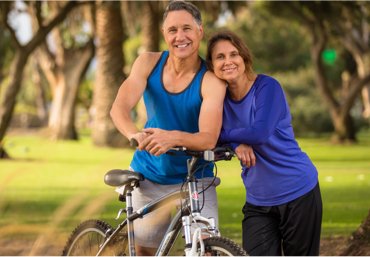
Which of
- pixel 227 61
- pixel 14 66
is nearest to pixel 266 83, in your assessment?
pixel 227 61

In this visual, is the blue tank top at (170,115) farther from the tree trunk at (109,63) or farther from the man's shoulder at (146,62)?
the tree trunk at (109,63)

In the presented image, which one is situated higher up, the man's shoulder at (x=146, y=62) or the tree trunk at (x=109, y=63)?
the tree trunk at (x=109, y=63)

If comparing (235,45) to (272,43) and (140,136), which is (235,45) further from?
(272,43)

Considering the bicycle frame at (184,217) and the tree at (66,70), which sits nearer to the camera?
the bicycle frame at (184,217)

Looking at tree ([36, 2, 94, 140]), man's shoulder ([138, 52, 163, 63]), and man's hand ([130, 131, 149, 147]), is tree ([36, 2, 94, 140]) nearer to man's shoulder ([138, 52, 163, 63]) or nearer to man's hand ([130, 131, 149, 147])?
man's shoulder ([138, 52, 163, 63])

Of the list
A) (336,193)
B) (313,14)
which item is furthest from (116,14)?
(336,193)

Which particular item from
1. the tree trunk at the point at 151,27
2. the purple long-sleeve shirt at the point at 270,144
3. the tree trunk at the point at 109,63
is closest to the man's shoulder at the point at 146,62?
the purple long-sleeve shirt at the point at 270,144

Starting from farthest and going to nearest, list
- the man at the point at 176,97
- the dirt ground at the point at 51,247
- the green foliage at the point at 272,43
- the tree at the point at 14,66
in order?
the green foliage at the point at 272,43 → the tree at the point at 14,66 → the dirt ground at the point at 51,247 → the man at the point at 176,97

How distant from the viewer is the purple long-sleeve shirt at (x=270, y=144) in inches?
161

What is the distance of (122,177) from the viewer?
4.19m

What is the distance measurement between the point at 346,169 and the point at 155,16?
9.26 meters

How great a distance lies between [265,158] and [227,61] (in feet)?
1.70

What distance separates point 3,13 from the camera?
1833 centimetres

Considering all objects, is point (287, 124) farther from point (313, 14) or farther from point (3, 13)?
point (313, 14)
